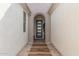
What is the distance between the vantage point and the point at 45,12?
1072cm

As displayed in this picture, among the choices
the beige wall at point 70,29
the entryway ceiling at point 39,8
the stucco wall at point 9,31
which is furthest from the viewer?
the entryway ceiling at point 39,8

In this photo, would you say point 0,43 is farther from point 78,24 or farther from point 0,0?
point 78,24

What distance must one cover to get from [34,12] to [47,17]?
38.9 inches

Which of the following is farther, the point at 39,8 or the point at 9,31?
the point at 39,8

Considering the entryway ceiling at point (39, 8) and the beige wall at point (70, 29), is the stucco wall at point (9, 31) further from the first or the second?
the entryway ceiling at point (39, 8)

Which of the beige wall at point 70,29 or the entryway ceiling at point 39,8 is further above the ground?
the entryway ceiling at point 39,8

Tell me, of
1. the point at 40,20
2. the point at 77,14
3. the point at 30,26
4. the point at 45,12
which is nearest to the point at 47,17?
the point at 45,12

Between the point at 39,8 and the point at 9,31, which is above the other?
the point at 39,8

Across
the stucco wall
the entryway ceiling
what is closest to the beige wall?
the stucco wall

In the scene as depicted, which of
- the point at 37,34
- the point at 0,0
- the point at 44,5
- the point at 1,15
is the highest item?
the point at 44,5

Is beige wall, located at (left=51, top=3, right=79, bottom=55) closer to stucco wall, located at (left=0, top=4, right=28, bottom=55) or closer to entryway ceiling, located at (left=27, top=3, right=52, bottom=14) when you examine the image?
stucco wall, located at (left=0, top=4, right=28, bottom=55)

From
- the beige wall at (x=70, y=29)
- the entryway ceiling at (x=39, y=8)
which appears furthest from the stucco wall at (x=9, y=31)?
the entryway ceiling at (x=39, y=8)

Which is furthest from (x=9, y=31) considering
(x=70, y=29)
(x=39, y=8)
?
(x=39, y=8)

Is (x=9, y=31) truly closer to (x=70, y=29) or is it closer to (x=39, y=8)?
(x=70, y=29)
